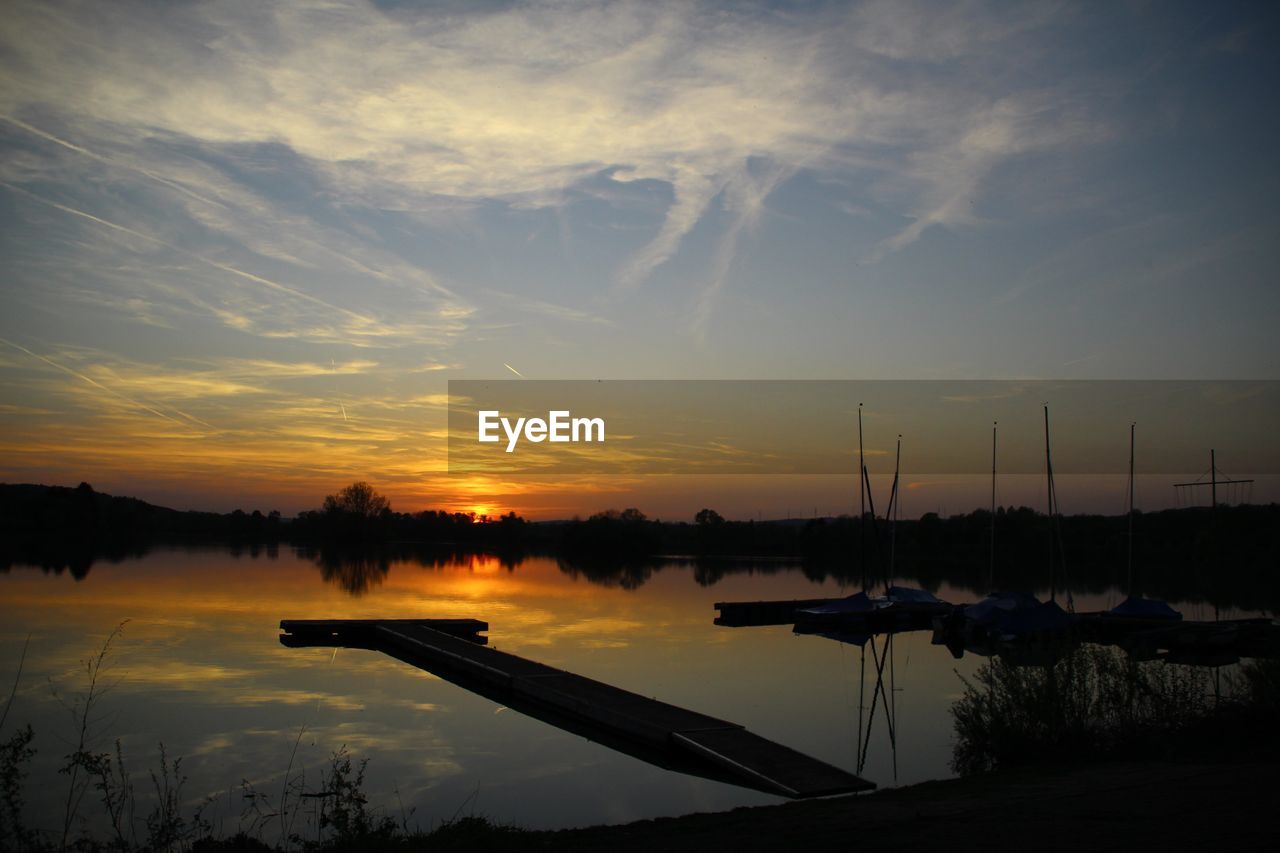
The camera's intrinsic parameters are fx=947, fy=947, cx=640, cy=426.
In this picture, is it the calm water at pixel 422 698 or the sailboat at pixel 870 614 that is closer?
the calm water at pixel 422 698

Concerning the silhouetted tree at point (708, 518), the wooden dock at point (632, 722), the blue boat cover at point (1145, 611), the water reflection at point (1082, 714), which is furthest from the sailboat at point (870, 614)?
the silhouetted tree at point (708, 518)

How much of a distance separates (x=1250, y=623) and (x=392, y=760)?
2395 centimetres

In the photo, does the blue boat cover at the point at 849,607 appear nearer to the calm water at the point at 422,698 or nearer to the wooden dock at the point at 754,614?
the wooden dock at the point at 754,614

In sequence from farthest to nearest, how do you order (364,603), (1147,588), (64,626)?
(1147,588) < (364,603) < (64,626)

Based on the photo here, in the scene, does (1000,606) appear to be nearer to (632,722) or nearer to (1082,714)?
(1082,714)

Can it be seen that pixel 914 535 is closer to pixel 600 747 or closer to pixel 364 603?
pixel 364 603

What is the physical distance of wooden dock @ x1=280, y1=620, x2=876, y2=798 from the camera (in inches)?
397

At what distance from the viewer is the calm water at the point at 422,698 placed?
1058 centimetres

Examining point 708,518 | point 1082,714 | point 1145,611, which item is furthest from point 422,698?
point 708,518

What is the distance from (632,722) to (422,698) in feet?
18.4

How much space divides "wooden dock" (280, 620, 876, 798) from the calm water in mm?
327

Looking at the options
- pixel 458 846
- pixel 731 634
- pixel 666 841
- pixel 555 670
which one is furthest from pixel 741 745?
pixel 731 634

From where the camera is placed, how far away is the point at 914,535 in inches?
3688

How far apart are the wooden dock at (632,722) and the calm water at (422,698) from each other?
33 cm
